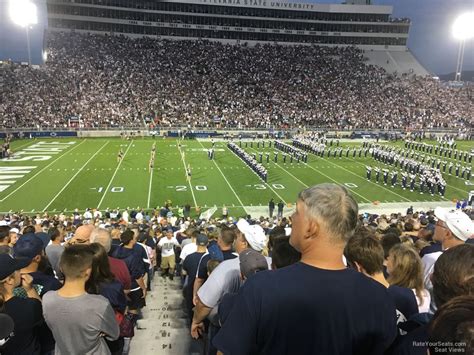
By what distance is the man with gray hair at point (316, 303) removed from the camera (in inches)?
68.4

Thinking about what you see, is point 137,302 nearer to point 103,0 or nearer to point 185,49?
point 185,49

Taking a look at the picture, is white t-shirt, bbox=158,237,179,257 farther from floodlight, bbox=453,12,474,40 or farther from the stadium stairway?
floodlight, bbox=453,12,474,40

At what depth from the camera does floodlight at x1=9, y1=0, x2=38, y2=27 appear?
47.2 m

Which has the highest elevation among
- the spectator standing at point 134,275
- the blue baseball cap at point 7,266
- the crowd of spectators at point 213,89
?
the crowd of spectators at point 213,89

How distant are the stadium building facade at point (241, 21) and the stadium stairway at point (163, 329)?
199 ft

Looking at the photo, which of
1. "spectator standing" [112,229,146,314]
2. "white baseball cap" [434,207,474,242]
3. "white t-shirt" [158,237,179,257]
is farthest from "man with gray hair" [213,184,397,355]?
"white t-shirt" [158,237,179,257]

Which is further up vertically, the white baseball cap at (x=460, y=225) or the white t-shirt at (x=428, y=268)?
the white baseball cap at (x=460, y=225)

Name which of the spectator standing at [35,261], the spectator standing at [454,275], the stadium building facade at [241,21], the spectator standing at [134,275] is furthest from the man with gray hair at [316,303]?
the stadium building facade at [241,21]

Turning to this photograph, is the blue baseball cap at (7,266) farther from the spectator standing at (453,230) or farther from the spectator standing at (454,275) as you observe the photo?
the spectator standing at (453,230)

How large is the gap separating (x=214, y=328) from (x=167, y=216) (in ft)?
41.1

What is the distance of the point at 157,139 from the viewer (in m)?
38.3

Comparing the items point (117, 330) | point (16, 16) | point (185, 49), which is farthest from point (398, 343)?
point (185, 49)

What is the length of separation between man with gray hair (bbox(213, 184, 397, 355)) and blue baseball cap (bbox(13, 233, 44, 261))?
107 inches

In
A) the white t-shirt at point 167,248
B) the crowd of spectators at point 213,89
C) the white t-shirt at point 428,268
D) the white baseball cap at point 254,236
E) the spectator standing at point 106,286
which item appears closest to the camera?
the spectator standing at point 106,286
